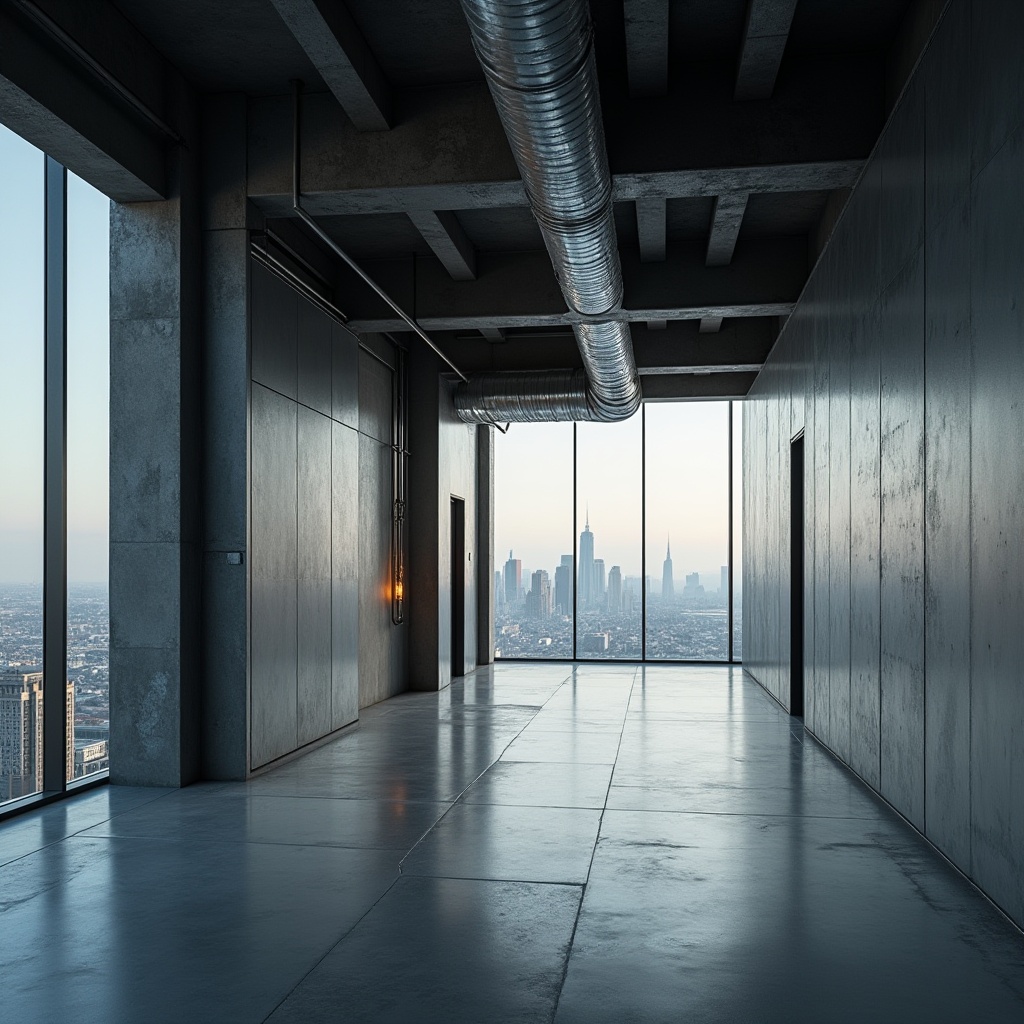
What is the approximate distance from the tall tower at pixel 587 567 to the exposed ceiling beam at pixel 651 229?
6566mm

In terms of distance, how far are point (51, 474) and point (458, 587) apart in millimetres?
7927

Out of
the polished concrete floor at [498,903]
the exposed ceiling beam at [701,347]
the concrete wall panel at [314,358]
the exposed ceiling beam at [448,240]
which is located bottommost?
the polished concrete floor at [498,903]

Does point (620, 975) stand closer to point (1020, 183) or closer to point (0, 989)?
point (0, 989)

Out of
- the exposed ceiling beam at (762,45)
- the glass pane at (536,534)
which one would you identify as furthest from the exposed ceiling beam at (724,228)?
the glass pane at (536,534)

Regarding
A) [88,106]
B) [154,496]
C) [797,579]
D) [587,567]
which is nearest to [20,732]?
[154,496]

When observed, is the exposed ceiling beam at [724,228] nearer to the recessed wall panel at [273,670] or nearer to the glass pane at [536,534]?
the recessed wall panel at [273,670]

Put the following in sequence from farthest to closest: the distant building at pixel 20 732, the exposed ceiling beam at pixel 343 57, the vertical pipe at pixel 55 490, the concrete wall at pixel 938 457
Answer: the vertical pipe at pixel 55 490, the distant building at pixel 20 732, the exposed ceiling beam at pixel 343 57, the concrete wall at pixel 938 457

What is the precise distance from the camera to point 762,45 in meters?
5.60

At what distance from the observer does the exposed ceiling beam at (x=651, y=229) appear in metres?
7.75

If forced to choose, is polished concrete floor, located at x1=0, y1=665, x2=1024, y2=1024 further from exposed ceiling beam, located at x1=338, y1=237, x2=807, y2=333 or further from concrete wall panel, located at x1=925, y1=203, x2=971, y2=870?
exposed ceiling beam, located at x1=338, y1=237, x2=807, y2=333

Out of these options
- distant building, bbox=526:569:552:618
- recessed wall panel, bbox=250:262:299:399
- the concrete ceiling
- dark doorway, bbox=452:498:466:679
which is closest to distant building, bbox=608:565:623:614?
distant building, bbox=526:569:552:618

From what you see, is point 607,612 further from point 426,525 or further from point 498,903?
point 498,903

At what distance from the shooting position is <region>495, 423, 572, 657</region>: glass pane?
50.2 feet

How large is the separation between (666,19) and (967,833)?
418cm
